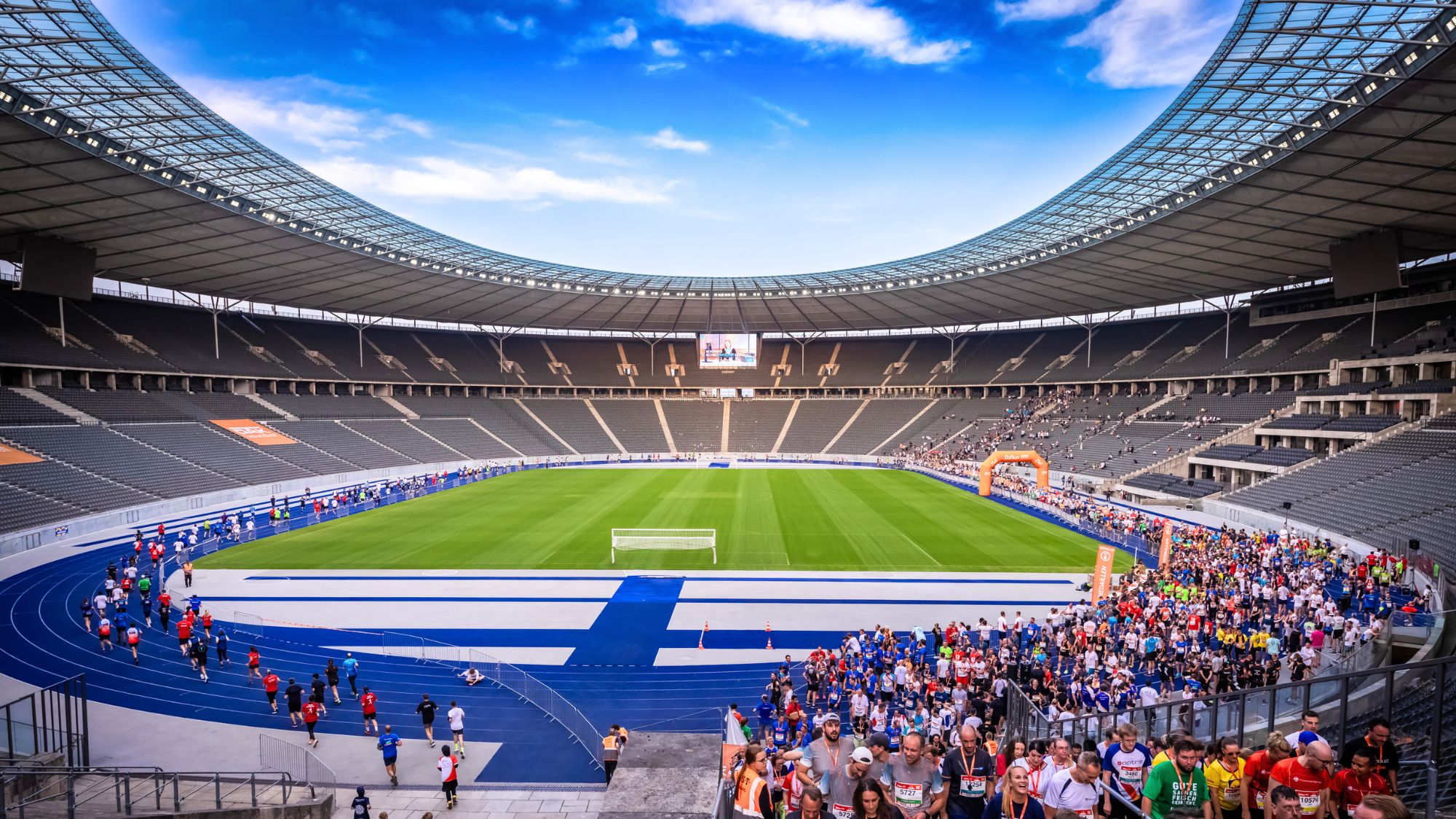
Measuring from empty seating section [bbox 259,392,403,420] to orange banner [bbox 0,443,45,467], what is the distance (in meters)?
21.4

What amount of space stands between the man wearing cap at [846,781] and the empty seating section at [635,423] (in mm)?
66611

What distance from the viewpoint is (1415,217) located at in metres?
32.0

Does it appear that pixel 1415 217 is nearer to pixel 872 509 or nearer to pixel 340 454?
pixel 872 509

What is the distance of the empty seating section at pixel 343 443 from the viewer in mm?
50375

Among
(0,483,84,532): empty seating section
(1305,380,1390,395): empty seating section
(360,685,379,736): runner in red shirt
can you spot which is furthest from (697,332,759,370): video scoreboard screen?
(360,685,379,736): runner in red shirt

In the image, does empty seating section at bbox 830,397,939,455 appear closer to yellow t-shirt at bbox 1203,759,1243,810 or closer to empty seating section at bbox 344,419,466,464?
empty seating section at bbox 344,419,466,464

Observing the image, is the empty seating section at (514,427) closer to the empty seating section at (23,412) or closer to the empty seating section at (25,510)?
the empty seating section at (23,412)

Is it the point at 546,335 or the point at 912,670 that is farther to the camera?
the point at 546,335

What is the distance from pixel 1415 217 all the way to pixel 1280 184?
896cm

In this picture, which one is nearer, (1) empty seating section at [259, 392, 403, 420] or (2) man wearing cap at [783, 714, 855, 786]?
(2) man wearing cap at [783, 714, 855, 786]

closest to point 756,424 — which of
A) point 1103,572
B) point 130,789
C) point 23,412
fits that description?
point 23,412

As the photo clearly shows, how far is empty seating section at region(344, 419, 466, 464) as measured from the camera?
184 ft

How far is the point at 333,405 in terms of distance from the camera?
5950 cm

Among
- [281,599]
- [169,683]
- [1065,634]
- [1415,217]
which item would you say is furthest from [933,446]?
[169,683]
